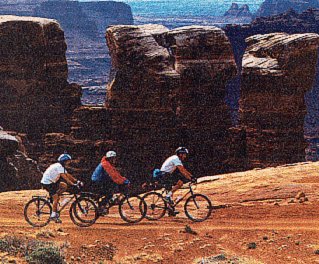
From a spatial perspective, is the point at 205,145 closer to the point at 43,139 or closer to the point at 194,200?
the point at 43,139

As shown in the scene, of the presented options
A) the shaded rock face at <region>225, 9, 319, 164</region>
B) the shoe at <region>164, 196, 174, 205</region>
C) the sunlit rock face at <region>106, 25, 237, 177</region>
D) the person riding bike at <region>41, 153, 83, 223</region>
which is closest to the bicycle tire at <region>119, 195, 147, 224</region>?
the shoe at <region>164, 196, 174, 205</region>

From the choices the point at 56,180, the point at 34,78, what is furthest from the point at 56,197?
the point at 34,78

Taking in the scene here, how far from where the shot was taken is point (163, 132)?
4044cm

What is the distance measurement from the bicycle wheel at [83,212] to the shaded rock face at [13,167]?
10425 millimetres

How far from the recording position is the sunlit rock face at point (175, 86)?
39.2m

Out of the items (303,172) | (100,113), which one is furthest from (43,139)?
(303,172)

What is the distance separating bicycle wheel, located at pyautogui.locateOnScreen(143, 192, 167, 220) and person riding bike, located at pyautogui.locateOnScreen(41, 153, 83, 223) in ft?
6.53

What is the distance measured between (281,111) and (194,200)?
77.4ft

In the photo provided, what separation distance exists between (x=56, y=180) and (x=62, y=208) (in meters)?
0.72

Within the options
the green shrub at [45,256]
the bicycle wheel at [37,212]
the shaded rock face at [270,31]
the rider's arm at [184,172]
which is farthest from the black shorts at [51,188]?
the shaded rock face at [270,31]

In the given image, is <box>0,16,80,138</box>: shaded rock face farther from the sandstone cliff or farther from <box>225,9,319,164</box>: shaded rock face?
<box>225,9,319,164</box>: shaded rock face

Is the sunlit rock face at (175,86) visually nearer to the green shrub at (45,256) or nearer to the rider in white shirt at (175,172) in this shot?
the rider in white shirt at (175,172)

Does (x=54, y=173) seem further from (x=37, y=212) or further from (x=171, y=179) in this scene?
(x=171, y=179)

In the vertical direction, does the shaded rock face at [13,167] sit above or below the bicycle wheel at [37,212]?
below
